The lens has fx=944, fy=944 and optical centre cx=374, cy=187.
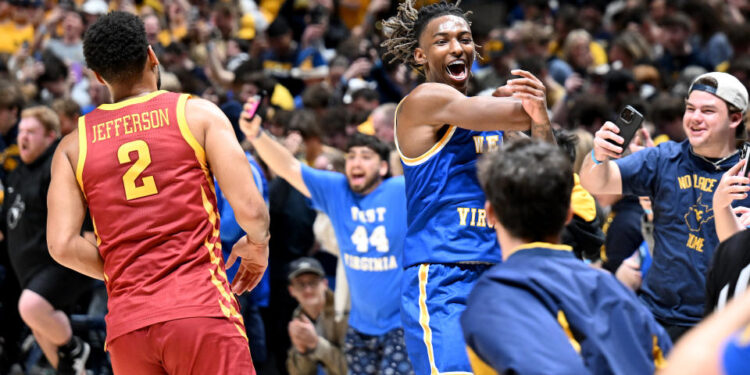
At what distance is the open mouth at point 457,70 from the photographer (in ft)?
14.9

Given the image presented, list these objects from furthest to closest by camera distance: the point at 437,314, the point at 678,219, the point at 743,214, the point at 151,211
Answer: the point at 678,219 → the point at 743,214 → the point at 437,314 → the point at 151,211

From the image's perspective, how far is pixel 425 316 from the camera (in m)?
4.30

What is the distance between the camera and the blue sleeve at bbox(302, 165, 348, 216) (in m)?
6.65

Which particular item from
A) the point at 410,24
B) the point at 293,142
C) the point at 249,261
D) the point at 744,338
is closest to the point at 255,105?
the point at 410,24

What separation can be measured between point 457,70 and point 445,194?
64cm

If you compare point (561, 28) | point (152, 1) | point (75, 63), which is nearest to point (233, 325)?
point (75, 63)

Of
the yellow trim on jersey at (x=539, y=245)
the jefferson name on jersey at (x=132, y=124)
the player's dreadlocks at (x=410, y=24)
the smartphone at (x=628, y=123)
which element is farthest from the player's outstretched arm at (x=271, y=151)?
the yellow trim on jersey at (x=539, y=245)

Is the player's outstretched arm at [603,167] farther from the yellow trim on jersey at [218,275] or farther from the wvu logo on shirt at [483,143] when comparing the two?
the yellow trim on jersey at [218,275]

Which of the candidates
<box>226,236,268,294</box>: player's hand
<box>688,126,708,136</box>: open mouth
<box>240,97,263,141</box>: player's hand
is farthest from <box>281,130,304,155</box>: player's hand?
<box>688,126,708,136</box>: open mouth

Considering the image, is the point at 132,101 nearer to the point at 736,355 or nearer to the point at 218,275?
the point at 218,275

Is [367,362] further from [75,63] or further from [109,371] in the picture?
[75,63]

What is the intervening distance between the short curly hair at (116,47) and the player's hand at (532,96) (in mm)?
1577

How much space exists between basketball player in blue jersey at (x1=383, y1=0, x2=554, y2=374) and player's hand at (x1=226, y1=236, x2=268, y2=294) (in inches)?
28.5

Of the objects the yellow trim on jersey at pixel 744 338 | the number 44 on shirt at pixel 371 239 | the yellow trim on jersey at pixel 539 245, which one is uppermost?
the yellow trim on jersey at pixel 539 245
